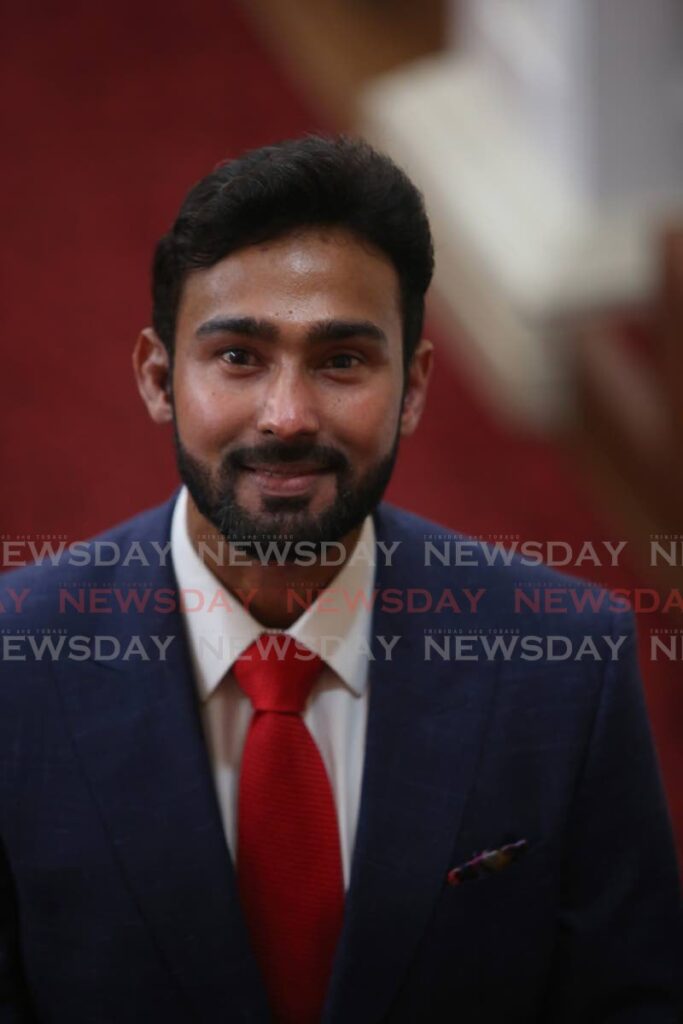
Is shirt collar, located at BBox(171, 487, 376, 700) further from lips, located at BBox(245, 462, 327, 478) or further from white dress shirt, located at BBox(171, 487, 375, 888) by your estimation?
lips, located at BBox(245, 462, 327, 478)

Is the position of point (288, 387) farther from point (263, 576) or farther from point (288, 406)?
point (263, 576)

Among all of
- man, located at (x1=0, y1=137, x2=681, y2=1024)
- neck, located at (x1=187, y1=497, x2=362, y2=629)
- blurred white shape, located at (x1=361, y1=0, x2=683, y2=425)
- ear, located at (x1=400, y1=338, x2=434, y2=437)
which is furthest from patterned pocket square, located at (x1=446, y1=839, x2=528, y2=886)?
blurred white shape, located at (x1=361, y1=0, x2=683, y2=425)

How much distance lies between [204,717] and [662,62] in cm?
307

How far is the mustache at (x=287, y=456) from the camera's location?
1626 millimetres

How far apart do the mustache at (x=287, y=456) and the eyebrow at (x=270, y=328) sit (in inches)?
4.1

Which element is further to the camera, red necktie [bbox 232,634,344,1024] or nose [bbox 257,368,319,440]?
red necktie [bbox 232,634,344,1024]

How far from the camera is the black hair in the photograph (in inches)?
64.2

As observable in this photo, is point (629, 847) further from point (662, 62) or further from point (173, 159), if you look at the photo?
point (173, 159)

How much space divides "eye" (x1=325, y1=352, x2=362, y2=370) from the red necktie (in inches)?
12.4

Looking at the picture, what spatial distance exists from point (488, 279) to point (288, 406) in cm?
316

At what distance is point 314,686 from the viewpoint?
184 centimetres

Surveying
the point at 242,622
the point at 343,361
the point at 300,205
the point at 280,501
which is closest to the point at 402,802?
the point at 242,622

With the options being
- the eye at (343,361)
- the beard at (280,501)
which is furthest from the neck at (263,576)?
the eye at (343,361)

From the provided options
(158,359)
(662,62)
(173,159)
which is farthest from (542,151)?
(158,359)
